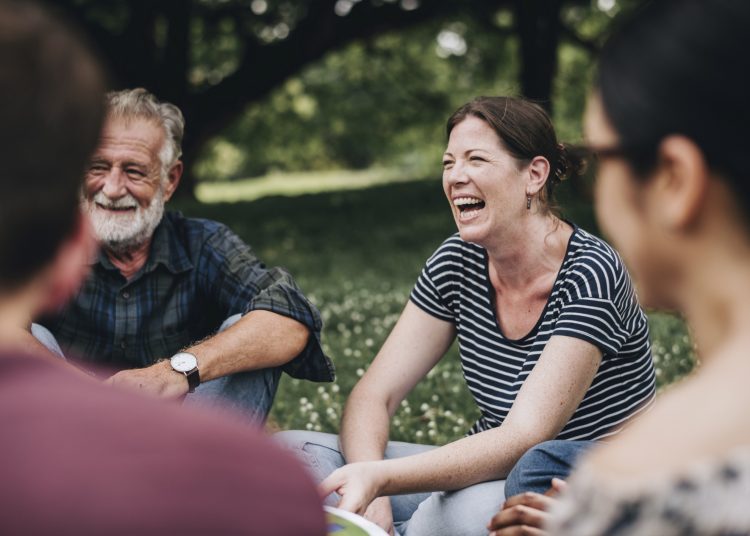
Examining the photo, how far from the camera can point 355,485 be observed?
9.55ft

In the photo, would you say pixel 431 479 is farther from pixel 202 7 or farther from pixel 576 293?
pixel 202 7

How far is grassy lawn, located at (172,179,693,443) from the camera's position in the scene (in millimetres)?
5668

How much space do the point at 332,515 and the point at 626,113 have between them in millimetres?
1345

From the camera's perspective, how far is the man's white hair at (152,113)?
167 inches

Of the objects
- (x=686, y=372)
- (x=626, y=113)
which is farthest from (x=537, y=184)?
(x=686, y=372)

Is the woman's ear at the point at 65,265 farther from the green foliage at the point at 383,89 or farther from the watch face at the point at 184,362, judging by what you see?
the green foliage at the point at 383,89

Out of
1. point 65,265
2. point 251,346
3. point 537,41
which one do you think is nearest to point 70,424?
point 65,265

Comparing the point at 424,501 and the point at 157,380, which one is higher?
the point at 157,380

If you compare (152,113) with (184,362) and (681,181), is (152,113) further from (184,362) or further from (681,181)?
(681,181)

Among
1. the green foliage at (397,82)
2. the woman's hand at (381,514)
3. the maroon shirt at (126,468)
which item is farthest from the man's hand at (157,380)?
the green foliage at (397,82)

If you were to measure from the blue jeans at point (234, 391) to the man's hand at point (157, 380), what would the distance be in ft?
0.75

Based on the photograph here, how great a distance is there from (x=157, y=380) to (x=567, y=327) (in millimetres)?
1517

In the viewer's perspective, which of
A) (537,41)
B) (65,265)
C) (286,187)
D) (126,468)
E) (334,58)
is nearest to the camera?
(126,468)

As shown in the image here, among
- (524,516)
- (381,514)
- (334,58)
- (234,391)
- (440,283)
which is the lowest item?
(381,514)
